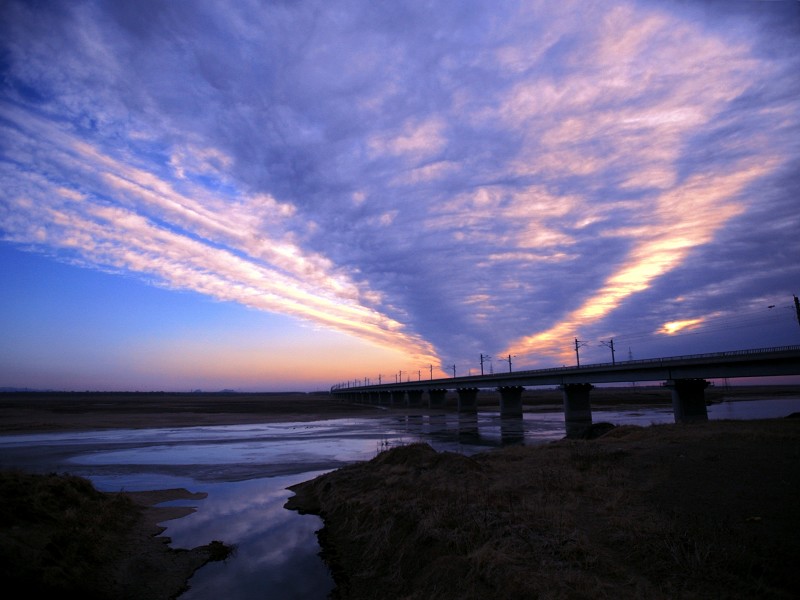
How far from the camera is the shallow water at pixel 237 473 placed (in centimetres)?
1257

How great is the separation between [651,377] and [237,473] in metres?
50.7

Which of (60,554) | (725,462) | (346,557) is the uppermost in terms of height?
(725,462)

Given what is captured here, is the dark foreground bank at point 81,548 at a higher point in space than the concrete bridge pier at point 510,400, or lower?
lower

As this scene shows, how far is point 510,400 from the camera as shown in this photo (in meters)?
86.6

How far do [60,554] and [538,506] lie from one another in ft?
41.6

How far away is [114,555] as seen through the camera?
12.9 m

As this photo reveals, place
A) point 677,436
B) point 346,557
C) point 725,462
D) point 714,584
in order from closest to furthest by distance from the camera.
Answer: point 714,584
point 346,557
point 725,462
point 677,436

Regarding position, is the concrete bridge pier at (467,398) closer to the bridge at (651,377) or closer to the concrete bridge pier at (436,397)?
the bridge at (651,377)

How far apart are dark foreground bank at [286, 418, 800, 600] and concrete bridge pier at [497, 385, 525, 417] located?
2556 inches

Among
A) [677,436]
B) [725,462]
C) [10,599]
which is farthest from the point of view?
[677,436]

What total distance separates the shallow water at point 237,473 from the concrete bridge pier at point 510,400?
1468 inches

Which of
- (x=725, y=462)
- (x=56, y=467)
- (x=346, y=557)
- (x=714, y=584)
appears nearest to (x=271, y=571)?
(x=346, y=557)

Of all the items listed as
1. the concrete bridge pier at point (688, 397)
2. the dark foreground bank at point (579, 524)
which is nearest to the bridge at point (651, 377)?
the concrete bridge pier at point (688, 397)

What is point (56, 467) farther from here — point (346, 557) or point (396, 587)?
point (396, 587)
